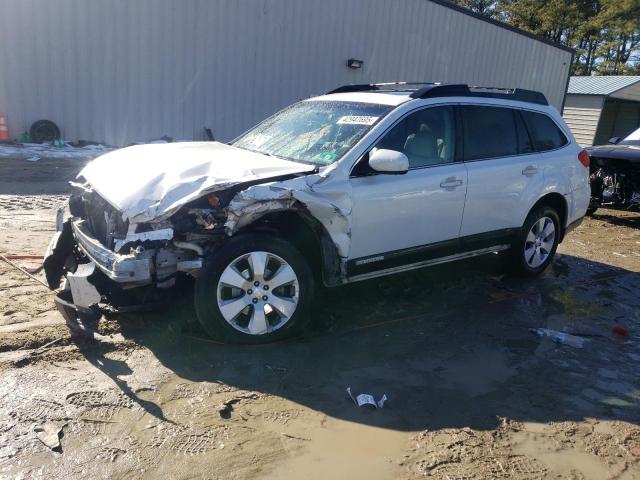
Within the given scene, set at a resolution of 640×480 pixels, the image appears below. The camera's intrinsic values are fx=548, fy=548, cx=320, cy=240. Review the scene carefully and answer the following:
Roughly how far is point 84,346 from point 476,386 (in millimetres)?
2683

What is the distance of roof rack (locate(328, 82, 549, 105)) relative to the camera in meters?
4.80

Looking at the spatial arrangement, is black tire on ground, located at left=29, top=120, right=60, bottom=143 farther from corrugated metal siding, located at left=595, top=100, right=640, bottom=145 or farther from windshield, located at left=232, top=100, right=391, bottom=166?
→ corrugated metal siding, located at left=595, top=100, right=640, bottom=145

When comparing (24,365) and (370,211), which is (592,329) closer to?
(370,211)

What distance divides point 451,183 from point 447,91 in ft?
2.84

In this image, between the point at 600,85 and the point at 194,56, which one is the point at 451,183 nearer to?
the point at 194,56

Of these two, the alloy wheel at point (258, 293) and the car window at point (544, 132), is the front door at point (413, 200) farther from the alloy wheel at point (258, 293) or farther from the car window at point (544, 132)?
the car window at point (544, 132)

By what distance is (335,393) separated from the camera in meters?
3.47

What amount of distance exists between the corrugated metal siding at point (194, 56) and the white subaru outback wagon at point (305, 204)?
26.6 ft

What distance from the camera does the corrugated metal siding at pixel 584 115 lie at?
77.4 feet

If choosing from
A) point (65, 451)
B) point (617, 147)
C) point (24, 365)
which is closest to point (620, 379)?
point (65, 451)

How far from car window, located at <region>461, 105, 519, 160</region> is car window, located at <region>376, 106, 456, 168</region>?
0.66ft

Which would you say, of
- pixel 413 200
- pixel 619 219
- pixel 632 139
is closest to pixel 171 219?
pixel 413 200

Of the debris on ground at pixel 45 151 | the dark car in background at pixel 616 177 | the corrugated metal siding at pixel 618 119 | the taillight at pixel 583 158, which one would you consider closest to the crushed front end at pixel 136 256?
the taillight at pixel 583 158

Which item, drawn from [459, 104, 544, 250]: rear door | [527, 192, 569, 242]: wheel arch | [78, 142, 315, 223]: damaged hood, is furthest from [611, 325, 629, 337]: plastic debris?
[78, 142, 315, 223]: damaged hood
